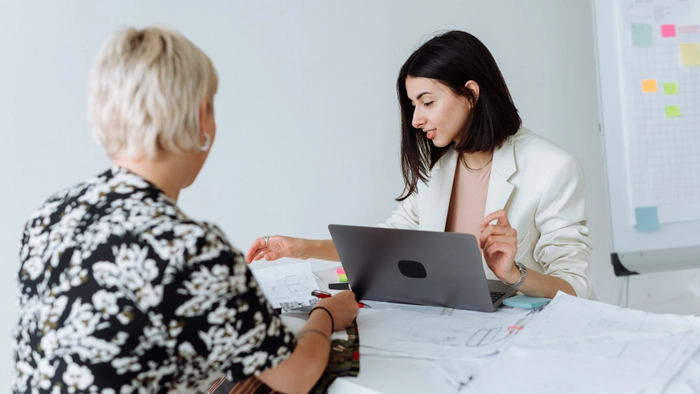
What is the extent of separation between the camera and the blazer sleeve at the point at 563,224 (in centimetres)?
149

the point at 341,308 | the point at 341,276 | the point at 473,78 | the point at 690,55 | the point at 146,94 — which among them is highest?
the point at 146,94

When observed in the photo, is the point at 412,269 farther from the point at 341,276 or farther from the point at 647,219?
the point at 647,219

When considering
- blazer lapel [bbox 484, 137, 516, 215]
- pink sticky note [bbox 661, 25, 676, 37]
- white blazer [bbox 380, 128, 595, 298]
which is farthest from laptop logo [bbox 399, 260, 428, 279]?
pink sticky note [bbox 661, 25, 676, 37]

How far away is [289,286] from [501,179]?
65 cm

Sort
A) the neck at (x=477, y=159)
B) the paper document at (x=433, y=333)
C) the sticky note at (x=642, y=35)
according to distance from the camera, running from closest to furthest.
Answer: the paper document at (x=433, y=333), the neck at (x=477, y=159), the sticky note at (x=642, y=35)

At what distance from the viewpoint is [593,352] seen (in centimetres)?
99

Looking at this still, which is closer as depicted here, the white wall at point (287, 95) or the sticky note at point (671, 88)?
the white wall at point (287, 95)

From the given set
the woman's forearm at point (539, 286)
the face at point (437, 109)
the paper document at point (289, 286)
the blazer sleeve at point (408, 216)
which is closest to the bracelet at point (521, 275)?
the woman's forearm at point (539, 286)

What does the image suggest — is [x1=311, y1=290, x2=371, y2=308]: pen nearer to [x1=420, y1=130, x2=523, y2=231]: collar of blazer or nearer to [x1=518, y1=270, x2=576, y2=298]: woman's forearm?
[x1=518, y1=270, x2=576, y2=298]: woman's forearm

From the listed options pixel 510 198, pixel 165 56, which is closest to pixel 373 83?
pixel 510 198

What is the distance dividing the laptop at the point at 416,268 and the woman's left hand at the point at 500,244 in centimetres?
5

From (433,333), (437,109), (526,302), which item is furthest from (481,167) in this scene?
(433,333)

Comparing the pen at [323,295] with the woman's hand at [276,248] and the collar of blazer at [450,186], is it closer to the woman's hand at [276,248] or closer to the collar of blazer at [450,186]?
the woman's hand at [276,248]

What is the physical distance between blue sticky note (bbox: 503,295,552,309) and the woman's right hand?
1.07ft
